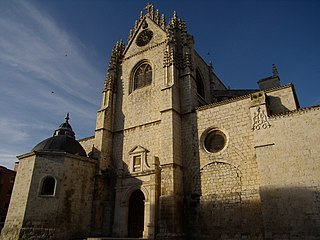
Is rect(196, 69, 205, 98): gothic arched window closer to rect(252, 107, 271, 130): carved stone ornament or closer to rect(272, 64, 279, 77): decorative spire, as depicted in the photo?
rect(272, 64, 279, 77): decorative spire

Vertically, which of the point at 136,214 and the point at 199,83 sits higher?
the point at 199,83

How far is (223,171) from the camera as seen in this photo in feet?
42.8

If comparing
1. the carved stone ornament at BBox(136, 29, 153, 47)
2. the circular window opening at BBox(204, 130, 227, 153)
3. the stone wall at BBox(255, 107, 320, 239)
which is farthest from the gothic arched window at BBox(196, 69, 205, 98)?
the stone wall at BBox(255, 107, 320, 239)

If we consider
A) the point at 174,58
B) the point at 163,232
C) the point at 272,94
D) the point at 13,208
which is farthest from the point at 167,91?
the point at 13,208

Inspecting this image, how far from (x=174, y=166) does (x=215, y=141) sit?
2754 millimetres

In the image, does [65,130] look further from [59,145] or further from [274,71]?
[274,71]

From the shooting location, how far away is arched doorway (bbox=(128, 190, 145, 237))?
14.6 meters

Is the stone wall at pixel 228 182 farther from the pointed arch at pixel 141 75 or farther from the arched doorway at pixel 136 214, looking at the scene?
the pointed arch at pixel 141 75

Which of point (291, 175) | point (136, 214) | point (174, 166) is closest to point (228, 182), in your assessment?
point (174, 166)

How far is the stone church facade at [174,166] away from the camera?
10.8 meters

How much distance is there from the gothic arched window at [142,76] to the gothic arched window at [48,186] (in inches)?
332

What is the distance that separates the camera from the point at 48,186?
14.7 m

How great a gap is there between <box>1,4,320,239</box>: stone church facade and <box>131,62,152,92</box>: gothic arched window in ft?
0.27

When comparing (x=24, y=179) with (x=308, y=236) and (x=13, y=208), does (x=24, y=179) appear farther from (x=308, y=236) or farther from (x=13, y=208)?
(x=308, y=236)
